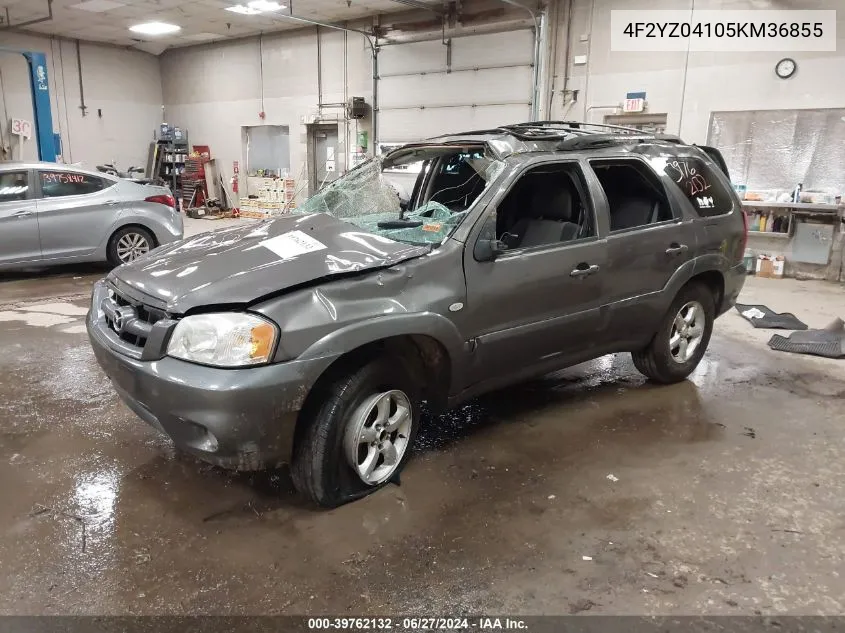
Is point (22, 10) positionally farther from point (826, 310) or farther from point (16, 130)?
point (826, 310)

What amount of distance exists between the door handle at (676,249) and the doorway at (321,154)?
1037cm

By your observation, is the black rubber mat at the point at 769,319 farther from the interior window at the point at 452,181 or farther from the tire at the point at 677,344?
the interior window at the point at 452,181

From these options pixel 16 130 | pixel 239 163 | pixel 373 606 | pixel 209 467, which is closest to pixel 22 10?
pixel 16 130

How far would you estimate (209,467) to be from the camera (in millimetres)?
3135

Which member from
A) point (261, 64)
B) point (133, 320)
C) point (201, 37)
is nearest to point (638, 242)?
point (133, 320)

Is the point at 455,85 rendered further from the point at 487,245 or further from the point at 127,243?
the point at 487,245

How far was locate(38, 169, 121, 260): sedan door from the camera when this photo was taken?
7141 mm

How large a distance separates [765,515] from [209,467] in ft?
8.65

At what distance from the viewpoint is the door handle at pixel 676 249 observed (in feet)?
12.6

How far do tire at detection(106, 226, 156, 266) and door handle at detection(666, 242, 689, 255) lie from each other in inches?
246

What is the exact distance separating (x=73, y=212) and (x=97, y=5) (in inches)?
245

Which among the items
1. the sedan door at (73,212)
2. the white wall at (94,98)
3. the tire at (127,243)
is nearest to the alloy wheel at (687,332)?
the tire at (127,243)

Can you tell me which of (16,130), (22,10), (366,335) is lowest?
(366,335)

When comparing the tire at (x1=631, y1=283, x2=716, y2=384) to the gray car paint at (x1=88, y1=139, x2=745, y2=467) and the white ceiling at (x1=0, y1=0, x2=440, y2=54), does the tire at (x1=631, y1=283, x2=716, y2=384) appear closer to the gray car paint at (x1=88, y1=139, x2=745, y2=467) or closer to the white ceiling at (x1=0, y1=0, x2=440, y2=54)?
the gray car paint at (x1=88, y1=139, x2=745, y2=467)
